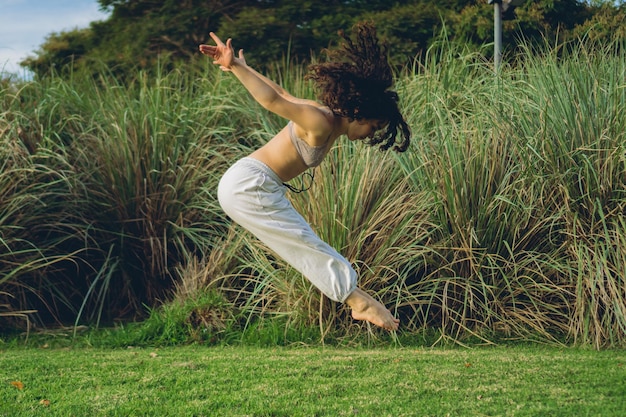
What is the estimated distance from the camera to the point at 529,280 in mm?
5883

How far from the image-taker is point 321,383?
4.56 meters

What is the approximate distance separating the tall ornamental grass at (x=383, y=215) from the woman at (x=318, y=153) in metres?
1.77

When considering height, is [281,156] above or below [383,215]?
above

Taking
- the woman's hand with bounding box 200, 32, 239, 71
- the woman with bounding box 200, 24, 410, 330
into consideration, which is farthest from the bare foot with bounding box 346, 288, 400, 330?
the woman's hand with bounding box 200, 32, 239, 71

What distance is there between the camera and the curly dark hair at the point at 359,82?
3850 mm

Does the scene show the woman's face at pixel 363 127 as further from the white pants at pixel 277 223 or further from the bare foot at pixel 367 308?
the bare foot at pixel 367 308

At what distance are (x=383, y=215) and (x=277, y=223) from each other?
6.75 ft

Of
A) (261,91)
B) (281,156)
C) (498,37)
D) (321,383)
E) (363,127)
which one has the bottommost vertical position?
(321,383)

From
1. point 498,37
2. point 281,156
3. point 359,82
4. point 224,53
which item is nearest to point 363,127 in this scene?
point 359,82

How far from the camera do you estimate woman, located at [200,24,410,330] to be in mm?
3873

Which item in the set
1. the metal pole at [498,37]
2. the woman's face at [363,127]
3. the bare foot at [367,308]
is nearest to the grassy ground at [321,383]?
the bare foot at [367,308]

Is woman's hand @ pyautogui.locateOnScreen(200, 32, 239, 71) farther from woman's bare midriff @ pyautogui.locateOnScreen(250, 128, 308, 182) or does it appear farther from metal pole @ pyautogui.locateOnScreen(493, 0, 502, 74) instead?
metal pole @ pyautogui.locateOnScreen(493, 0, 502, 74)

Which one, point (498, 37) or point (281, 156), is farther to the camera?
point (498, 37)

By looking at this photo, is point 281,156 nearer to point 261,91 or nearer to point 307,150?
point 307,150
